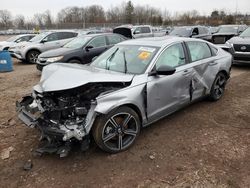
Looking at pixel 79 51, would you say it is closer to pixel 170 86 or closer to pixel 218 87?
pixel 218 87

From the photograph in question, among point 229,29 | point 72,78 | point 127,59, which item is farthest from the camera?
point 229,29

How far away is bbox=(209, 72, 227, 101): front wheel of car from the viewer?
554 centimetres

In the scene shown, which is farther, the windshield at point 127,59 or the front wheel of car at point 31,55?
the front wheel of car at point 31,55

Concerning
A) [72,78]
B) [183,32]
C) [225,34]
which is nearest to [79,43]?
[72,78]

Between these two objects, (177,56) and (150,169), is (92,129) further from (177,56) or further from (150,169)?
(177,56)

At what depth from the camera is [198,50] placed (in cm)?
513

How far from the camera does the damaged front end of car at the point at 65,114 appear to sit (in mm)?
3225

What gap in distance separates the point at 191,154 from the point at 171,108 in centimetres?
100

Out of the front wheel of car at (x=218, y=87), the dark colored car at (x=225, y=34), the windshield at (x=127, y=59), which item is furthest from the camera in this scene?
the dark colored car at (x=225, y=34)

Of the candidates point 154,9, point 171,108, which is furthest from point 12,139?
point 154,9

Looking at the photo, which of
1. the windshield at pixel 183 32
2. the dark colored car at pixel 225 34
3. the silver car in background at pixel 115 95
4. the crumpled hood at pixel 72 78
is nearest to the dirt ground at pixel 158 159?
the silver car in background at pixel 115 95

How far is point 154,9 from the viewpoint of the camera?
8975 centimetres

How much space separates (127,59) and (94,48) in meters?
5.11

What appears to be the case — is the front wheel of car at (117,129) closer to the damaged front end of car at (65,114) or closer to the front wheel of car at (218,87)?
the damaged front end of car at (65,114)
